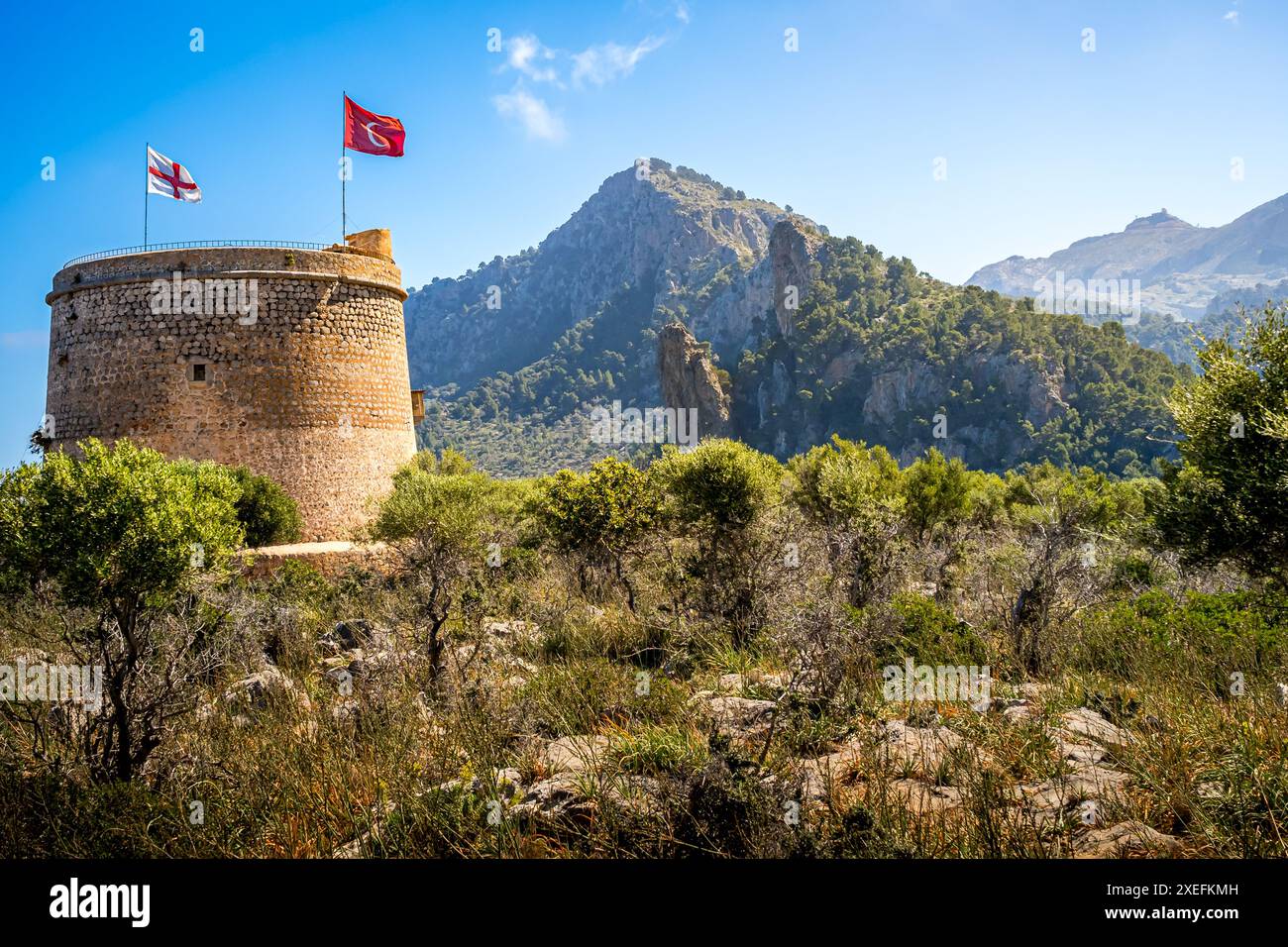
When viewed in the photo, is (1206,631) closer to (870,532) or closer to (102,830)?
(870,532)

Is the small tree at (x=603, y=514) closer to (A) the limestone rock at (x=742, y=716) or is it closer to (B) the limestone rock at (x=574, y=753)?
A: (A) the limestone rock at (x=742, y=716)

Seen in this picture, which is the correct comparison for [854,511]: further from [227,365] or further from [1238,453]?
[227,365]

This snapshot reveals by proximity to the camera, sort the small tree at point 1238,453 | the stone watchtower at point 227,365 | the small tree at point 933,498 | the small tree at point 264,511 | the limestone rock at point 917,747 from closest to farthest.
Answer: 1. the limestone rock at point 917,747
2. the small tree at point 1238,453
3. the small tree at point 264,511
4. the stone watchtower at point 227,365
5. the small tree at point 933,498

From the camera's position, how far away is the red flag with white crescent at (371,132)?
18453 millimetres

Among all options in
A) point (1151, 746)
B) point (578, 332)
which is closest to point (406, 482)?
point (1151, 746)

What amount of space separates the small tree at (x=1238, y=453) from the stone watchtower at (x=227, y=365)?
17.7 metres

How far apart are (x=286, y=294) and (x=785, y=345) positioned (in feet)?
292

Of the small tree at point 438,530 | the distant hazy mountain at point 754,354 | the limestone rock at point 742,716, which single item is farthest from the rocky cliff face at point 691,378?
the limestone rock at point 742,716

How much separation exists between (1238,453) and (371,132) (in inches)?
790

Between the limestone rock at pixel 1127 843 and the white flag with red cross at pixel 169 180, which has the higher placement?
the white flag with red cross at pixel 169 180

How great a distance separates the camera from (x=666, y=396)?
3501 inches

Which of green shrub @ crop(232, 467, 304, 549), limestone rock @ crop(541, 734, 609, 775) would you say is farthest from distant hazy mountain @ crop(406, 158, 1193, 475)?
limestone rock @ crop(541, 734, 609, 775)

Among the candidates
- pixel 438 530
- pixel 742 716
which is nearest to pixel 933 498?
pixel 438 530

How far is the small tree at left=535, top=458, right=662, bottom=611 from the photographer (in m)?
14.5
